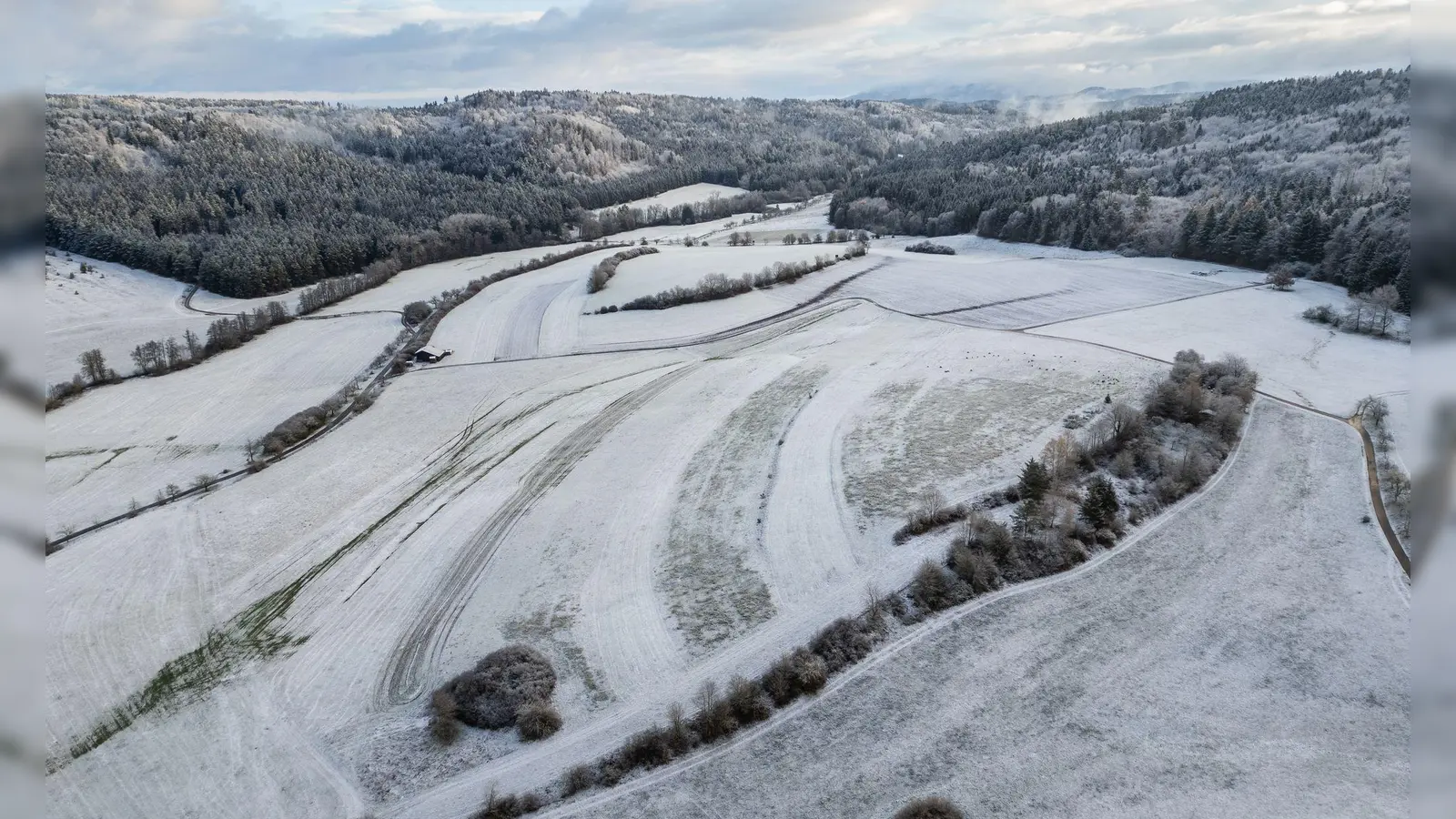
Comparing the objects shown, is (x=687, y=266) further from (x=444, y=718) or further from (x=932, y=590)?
(x=444, y=718)

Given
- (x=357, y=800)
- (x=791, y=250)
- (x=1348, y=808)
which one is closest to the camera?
(x=1348, y=808)

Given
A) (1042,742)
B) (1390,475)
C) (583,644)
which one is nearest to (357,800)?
(583,644)

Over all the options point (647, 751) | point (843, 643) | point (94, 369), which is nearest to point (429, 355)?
point (94, 369)

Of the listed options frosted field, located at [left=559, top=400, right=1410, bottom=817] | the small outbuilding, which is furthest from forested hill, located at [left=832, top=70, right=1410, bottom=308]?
the small outbuilding

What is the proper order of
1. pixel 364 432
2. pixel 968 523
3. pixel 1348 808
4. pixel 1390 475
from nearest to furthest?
1. pixel 1348 808
2. pixel 968 523
3. pixel 1390 475
4. pixel 364 432

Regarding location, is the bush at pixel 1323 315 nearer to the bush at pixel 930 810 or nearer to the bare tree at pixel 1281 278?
the bare tree at pixel 1281 278

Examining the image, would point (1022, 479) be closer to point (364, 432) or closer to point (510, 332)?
point (364, 432)

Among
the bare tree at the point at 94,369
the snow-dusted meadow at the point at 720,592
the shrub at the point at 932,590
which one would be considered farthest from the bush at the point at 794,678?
the bare tree at the point at 94,369

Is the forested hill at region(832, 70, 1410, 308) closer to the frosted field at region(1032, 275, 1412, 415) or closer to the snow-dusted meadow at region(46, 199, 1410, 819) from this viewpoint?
the frosted field at region(1032, 275, 1412, 415)
